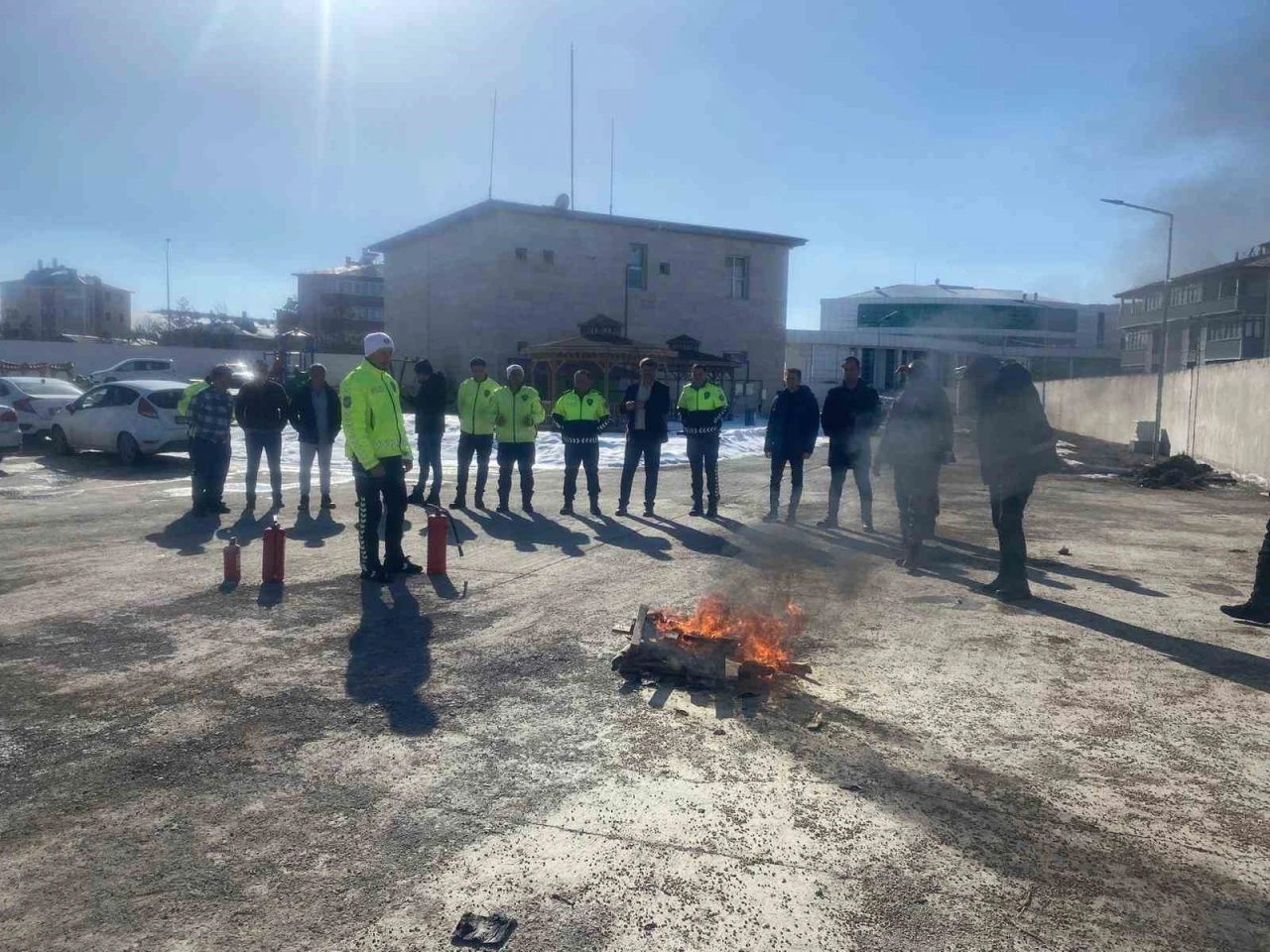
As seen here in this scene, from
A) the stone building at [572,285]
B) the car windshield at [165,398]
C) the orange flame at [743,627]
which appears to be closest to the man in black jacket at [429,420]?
the orange flame at [743,627]

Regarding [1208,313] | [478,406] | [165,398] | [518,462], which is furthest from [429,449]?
[1208,313]

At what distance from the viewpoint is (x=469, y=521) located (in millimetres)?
11266

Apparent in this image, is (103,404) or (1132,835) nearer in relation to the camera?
(1132,835)

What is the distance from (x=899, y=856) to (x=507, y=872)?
1.37 m

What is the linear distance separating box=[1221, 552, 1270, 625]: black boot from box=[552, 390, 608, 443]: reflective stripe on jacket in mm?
7134

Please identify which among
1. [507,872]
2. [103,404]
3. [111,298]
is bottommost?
[507,872]

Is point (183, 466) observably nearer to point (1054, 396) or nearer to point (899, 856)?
point (899, 856)

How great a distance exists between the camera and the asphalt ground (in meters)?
3.02

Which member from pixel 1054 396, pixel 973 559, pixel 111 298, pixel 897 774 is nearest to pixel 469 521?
pixel 973 559

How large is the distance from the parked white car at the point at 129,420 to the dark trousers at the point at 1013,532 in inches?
552

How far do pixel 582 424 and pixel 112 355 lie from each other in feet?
137

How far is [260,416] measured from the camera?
37.7 feet

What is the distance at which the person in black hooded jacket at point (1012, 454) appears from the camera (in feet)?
24.2

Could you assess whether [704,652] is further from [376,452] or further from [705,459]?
[705,459]
